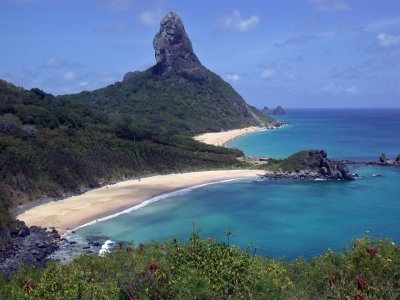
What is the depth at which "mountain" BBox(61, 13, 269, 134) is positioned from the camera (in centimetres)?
14938

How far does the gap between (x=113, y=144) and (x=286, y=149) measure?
51.4 meters

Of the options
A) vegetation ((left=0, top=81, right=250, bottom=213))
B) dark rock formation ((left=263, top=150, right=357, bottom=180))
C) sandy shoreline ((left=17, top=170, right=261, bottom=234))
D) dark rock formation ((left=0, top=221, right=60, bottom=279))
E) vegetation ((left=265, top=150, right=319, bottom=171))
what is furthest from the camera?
vegetation ((left=265, top=150, right=319, bottom=171))

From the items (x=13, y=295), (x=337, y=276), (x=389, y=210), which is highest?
(x=13, y=295)

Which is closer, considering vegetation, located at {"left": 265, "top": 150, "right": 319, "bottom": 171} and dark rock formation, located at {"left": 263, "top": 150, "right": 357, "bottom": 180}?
dark rock formation, located at {"left": 263, "top": 150, "right": 357, "bottom": 180}

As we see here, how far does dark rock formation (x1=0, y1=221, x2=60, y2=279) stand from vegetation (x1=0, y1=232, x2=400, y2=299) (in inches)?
754

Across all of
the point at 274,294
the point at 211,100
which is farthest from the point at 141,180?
the point at 211,100

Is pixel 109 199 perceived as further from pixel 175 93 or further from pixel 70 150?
pixel 175 93

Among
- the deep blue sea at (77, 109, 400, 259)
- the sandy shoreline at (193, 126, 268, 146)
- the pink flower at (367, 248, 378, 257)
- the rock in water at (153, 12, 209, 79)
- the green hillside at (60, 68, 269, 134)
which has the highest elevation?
the rock in water at (153, 12, 209, 79)

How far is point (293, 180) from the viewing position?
78.8 metres

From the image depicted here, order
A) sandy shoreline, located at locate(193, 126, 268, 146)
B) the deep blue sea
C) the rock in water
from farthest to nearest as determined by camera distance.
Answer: the rock in water
sandy shoreline, located at locate(193, 126, 268, 146)
the deep blue sea

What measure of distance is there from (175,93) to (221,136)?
3074 cm

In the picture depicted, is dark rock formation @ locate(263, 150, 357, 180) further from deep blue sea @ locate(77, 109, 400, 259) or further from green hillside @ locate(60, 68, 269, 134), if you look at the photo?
green hillside @ locate(60, 68, 269, 134)

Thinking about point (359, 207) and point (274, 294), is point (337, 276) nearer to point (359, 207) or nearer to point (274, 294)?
point (274, 294)

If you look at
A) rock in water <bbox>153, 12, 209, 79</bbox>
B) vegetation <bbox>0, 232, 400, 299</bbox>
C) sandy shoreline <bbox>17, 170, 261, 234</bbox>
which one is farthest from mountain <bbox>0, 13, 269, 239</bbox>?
vegetation <bbox>0, 232, 400, 299</bbox>
